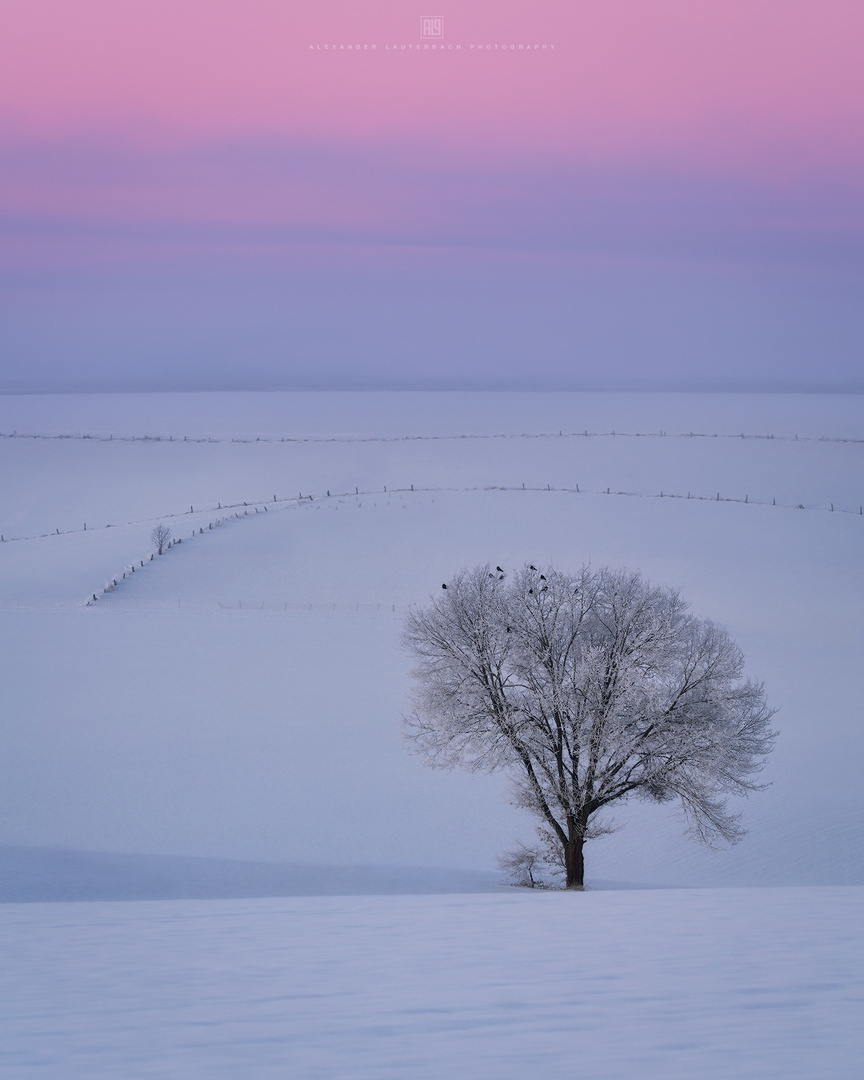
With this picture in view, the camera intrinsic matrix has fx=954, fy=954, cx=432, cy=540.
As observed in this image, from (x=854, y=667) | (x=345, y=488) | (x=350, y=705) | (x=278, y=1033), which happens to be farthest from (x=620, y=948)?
(x=345, y=488)

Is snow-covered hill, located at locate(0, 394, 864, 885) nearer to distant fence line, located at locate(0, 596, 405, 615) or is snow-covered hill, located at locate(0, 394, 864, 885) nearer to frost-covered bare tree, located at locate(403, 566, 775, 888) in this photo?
distant fence line, located at locate(0, 596, 405, 615)

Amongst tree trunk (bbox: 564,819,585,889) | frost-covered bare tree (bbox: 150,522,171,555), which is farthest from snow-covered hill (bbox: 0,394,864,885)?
tree trunk (bbox: 564,819,585,889)

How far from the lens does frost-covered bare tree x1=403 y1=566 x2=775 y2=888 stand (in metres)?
13.5

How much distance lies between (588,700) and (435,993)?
8.06 metres

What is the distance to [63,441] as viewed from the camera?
317 feet

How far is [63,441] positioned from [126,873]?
298 feet

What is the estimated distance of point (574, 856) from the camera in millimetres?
13586

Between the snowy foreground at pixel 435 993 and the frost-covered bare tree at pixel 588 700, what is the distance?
4744mm

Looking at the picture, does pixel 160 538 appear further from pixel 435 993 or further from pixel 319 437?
pixel 319 437

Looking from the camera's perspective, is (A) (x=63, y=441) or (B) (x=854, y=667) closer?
(B) (x=854, y=667)

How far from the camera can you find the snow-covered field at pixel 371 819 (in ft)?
17.3

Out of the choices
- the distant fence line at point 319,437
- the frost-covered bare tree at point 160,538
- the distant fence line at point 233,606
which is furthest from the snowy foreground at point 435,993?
the distant fence line at point 319,437

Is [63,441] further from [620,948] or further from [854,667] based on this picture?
[620,948]

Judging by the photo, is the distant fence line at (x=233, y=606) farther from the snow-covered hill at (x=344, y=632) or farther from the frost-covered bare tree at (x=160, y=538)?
the frost-covered bare tree at (x=160, y=538)
